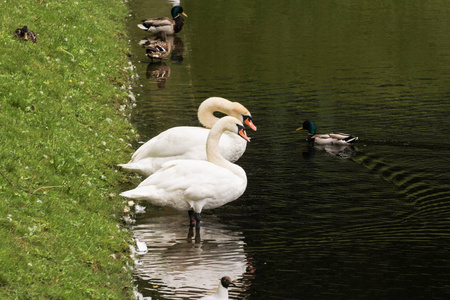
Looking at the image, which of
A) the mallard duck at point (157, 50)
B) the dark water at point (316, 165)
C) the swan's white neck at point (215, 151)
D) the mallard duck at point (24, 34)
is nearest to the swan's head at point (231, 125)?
the swan's white neck at point (215, 151)

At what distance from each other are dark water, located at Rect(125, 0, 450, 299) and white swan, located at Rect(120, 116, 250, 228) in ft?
1.48

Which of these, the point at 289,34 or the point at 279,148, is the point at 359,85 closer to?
the point at 279,148

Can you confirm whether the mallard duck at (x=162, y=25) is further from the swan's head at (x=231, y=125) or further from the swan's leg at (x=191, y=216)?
the swan's leg at (x=191, y=216)

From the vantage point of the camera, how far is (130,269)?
30.4 feet

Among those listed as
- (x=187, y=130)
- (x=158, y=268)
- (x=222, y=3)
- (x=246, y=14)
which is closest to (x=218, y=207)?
(x=187, y=130)

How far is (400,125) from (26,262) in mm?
10443

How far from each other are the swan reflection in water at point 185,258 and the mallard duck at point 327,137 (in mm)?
4624

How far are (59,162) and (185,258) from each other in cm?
251

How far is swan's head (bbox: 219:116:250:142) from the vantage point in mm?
11492

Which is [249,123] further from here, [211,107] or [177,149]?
[177,149]

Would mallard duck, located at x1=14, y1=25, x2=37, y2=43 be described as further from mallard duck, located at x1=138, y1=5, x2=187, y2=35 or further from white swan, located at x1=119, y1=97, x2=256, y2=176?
mallard duck, located at x1=138, y1=5, x2=187, y2=35

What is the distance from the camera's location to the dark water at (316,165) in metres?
9.30

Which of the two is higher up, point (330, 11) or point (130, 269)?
point (330, 11)

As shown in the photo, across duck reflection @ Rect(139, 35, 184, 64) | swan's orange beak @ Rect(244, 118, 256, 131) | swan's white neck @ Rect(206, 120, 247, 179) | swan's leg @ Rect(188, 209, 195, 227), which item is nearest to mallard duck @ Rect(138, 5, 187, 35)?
duck reflection @ Rect(139, 35, 184, 64)
